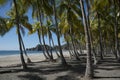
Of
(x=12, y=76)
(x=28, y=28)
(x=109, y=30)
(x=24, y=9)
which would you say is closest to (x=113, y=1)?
(x=24, y=9)

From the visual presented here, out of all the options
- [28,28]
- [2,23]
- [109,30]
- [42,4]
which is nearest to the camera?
[2,23]

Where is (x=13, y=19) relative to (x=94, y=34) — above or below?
above

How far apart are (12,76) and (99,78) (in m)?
6.39

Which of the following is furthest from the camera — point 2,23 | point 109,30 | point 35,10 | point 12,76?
point 109,30

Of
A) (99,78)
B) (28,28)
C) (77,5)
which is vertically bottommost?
(99,78)

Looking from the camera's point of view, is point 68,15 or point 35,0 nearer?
point 35,0

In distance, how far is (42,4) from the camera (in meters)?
29.9

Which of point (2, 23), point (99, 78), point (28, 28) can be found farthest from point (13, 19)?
point (99, 78)

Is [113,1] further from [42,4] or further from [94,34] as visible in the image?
[94,34]

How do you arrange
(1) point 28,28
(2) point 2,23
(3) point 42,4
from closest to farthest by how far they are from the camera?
(2) point 2,23 → (3) point 42,4 → (1) point 28,28

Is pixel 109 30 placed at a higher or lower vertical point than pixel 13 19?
lower

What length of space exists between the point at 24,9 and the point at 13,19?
31.4 ft

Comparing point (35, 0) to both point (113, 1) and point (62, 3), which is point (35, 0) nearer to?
point (62, 3)

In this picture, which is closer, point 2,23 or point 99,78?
point 99,78
